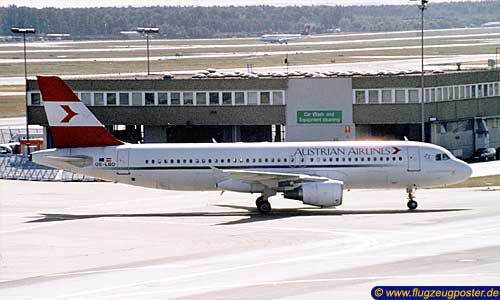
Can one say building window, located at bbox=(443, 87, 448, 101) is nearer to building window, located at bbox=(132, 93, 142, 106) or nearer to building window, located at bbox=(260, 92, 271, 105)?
building window, located at bbox=(260, 92, 271, 105)

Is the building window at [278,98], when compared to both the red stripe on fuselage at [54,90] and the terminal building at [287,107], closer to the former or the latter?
the terminal building at [287,107]

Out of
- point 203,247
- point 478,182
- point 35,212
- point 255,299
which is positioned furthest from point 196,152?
point 255,299

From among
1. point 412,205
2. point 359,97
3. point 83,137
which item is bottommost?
point 412,205

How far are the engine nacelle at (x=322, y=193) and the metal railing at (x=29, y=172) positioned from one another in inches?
897

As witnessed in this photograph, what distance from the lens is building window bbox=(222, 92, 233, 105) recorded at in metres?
84.6

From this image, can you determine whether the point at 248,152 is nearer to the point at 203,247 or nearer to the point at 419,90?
the point at 203,247

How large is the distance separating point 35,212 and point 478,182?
1036 inches

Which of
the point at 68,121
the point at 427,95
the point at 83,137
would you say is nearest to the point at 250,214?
the point at 83,137

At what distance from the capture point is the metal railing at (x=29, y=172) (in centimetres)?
7875

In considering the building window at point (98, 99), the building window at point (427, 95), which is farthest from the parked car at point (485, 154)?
the building window at point (98, 99)

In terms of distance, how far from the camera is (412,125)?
85.3 metres

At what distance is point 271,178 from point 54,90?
12.2 metres

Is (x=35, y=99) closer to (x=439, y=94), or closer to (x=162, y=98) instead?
(x=162, y=98)

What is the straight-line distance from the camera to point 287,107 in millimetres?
84062
